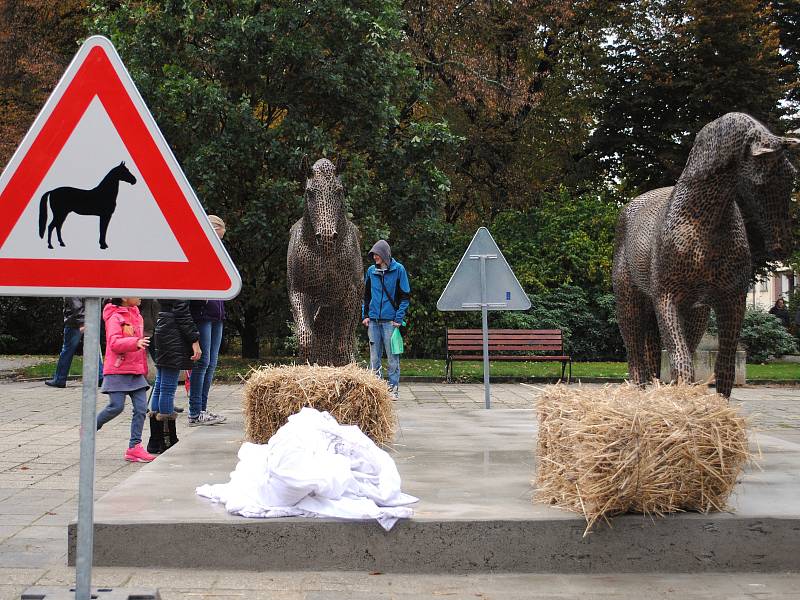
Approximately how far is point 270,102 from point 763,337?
14226 millimetres

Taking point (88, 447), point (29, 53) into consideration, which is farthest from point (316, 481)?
point (29, 53)

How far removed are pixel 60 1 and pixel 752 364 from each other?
20.0 metres

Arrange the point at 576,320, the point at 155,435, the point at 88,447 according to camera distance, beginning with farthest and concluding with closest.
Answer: the point at 576,320, the point at 155,435, the point at 88,447

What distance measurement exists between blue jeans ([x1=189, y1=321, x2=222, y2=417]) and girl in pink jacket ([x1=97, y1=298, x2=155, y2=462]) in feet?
3.78

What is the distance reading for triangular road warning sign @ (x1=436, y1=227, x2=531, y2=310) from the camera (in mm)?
11445

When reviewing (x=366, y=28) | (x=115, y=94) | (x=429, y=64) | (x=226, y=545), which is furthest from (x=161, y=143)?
(x=429, y=64)

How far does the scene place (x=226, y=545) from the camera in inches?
183

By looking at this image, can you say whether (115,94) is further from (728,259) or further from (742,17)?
(742,17)

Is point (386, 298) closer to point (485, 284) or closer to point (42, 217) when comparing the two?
point (485, 284)

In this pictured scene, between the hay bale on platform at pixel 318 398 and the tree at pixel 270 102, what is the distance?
11072mm

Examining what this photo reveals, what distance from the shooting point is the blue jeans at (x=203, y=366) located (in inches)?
371

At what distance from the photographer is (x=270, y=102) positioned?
19.1 metres

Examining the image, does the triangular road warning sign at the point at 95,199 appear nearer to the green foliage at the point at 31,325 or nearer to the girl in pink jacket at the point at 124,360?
the girl in pink jacket at the point at 124,360

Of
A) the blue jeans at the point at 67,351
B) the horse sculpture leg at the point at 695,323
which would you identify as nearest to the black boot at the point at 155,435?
the horse sculpture leg at the point at 695,323
